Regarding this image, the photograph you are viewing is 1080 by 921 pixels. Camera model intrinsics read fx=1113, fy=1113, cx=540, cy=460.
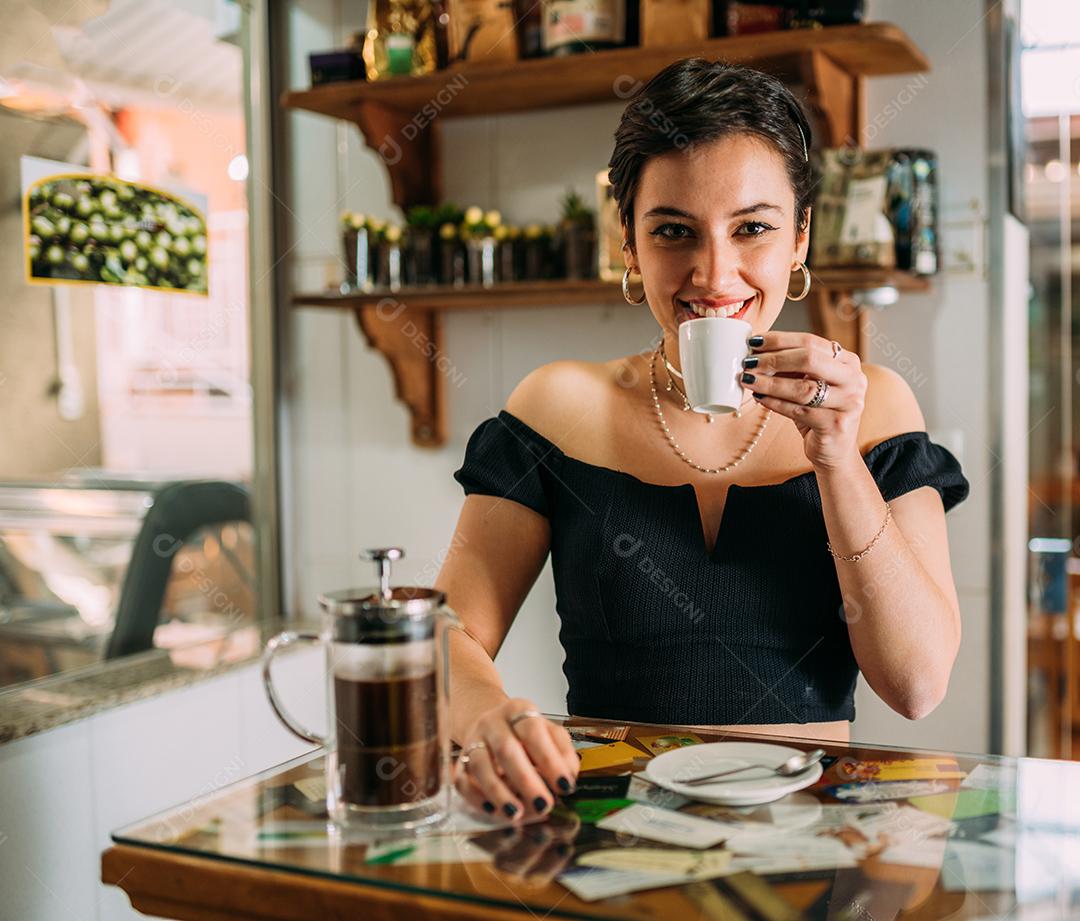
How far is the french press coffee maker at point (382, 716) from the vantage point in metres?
0.83

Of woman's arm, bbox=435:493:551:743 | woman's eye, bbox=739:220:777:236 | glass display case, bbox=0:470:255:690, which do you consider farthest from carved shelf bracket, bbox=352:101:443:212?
woman's eye, bbox=739:220:777:236

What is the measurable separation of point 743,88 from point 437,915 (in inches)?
39.4

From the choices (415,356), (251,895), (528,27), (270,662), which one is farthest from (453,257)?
(251,895)

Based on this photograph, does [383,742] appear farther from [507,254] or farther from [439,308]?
[439,308]

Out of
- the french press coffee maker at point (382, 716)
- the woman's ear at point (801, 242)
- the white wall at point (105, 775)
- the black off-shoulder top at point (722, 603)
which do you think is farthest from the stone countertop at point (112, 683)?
the woman's ear at point (801, 242)

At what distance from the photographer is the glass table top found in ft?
2.25

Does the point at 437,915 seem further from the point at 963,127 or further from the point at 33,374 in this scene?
the point at 963,127

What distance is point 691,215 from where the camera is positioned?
1.30 metres

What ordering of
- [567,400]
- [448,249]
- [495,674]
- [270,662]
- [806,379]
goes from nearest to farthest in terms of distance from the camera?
[270,662], [806,379], [495,674], [567,400], [448,249]

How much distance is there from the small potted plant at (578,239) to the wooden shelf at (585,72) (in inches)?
9.2

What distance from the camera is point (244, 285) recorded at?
258cm

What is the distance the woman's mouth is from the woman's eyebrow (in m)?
0.10

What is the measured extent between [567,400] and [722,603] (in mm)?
373

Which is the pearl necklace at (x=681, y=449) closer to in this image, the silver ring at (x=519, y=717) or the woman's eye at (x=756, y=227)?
the woman's eye at (x=756, y=227)
